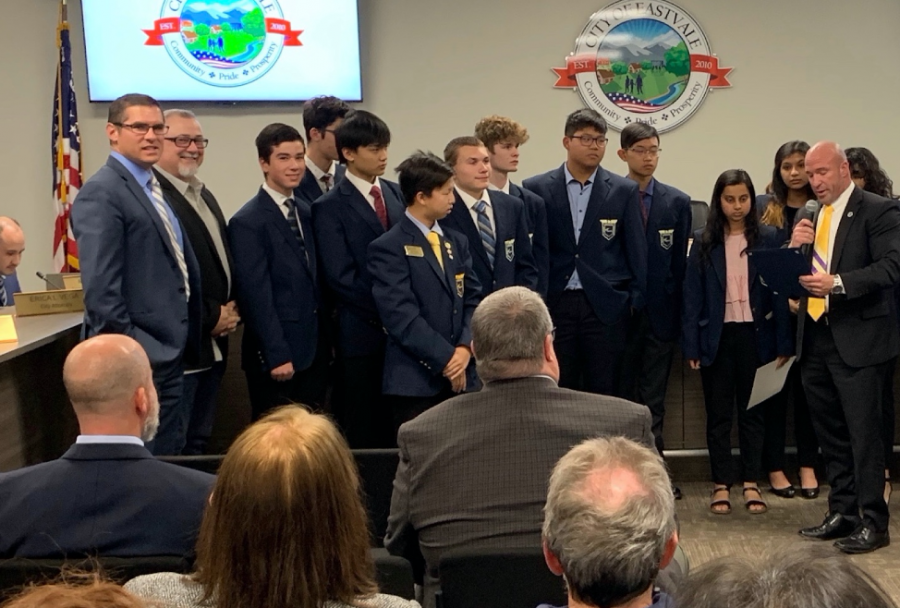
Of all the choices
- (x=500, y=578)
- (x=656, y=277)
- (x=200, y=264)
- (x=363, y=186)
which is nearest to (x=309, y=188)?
(x=363, y=186)

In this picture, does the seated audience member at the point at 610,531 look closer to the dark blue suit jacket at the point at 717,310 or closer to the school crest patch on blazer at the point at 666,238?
the dark blue suit jacket at the point at 717,310

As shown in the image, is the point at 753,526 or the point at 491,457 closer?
the point at 491,457

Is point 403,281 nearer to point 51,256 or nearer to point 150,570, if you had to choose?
point 150,570

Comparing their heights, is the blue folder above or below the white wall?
below

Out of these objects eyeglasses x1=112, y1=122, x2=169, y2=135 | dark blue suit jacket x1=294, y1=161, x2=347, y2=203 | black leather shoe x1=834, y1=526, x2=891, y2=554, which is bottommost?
black leather shoe x1=834, y1=526, x2=891, y2=554

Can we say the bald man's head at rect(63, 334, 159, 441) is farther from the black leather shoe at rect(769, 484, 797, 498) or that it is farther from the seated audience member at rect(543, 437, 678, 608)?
the black leather shoe at rect(769, 484, 797, 498)

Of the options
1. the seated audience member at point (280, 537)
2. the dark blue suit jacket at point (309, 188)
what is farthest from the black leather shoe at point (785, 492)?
the seated audience member at point (280, 537)

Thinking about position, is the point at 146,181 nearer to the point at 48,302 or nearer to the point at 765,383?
the point at 48,302

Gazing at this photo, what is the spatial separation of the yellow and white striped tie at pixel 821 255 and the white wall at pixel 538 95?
3.34m

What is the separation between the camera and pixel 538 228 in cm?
424

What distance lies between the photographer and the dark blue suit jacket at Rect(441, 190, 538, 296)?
13.0 feet

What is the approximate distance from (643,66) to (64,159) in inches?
160

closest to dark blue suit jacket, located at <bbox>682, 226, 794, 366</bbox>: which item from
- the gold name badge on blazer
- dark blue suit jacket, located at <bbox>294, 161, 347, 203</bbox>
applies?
dark blue suit jacket, located at <bbox>294, 161, 347, 203</bbox>

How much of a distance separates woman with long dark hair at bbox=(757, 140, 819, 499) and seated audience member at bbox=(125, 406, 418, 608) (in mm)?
3245
